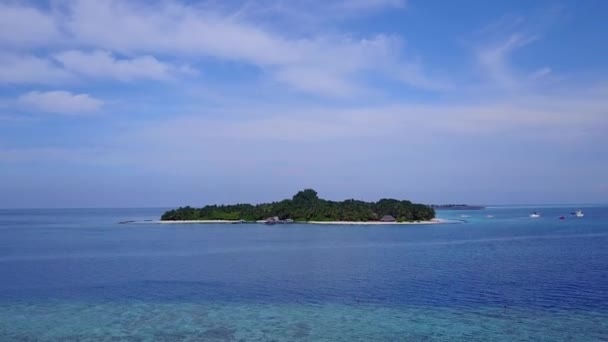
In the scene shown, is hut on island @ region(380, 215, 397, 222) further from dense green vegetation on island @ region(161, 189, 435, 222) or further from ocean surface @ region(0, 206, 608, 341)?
ocean surface @ region(0, 206, 608, 341)

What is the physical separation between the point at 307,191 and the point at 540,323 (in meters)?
118

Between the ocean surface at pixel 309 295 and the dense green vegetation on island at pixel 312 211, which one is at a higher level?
the dense green vegetation on island at pixel 312 211

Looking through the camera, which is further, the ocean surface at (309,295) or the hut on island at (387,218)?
the hut on island at (387,218)

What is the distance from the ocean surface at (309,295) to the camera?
2333cm

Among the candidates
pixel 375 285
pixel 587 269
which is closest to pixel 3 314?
pixel 375 285

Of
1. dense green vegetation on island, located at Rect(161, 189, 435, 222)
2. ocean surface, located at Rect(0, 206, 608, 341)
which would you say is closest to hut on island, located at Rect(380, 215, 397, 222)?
dense green vegetation on island, located at Rect(161, 189, 435, 222)

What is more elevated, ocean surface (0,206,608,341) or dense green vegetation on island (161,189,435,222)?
dense green vegetation on island (161,189,435,222)

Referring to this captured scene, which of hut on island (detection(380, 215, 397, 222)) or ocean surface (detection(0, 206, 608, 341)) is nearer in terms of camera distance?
ocean surface (detection(0, 206, 608, 341))

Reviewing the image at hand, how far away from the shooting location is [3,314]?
27.2 metres

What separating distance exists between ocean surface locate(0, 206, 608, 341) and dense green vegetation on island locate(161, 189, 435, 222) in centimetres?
6517

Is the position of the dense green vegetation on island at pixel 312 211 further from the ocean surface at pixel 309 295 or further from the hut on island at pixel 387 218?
the ocean surface at pixel 309 295

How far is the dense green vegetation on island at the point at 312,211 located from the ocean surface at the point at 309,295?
65.2 meters

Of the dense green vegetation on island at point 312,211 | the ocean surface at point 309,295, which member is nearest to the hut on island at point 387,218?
the dense green vegetation on island at point 312,211

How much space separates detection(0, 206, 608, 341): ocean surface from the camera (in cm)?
2333
